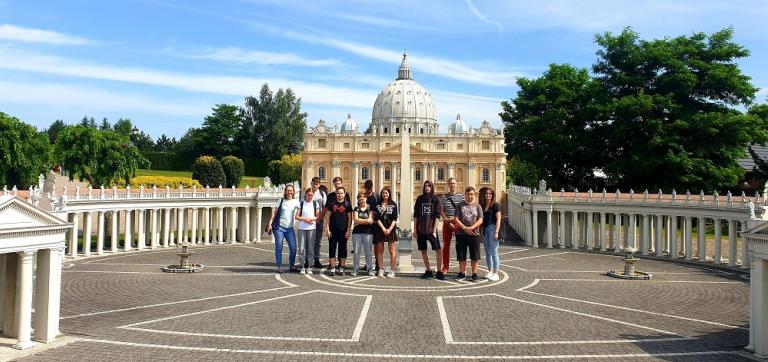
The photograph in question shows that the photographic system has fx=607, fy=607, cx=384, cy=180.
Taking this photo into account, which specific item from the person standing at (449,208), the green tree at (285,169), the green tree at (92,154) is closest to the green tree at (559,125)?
the person standing at (449,208)

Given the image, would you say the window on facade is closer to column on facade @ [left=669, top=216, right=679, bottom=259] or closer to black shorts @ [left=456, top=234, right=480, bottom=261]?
column on facade @ [left=669, top=216, right=679, bottom=259]

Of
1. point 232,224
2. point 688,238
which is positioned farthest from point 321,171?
point 688,238

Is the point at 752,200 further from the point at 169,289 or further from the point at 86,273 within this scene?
the point at 86,273

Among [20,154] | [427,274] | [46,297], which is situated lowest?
[427,274]

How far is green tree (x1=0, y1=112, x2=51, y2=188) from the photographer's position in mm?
59750

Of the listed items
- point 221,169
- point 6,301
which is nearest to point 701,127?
point 6,301

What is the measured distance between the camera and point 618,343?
50.1 ft

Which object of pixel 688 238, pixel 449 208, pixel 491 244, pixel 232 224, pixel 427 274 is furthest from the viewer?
pixel 232 224

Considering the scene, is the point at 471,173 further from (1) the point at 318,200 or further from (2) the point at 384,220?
(2) the point at 384,220

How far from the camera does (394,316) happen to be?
18.0m

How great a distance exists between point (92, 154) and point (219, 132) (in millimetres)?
75760

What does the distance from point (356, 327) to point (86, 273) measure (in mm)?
16619

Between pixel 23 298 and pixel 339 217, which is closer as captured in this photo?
pixel 23 298

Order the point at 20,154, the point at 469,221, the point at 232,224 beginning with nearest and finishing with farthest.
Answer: the point at 469,221 < the point at 232,224 < the point at 20,154
